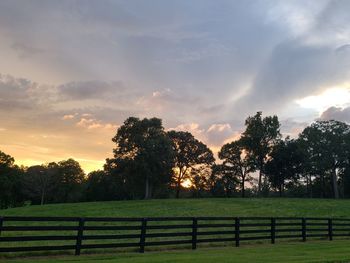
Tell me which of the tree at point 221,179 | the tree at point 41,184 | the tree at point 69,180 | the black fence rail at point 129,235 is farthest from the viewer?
the tree at point 69,180

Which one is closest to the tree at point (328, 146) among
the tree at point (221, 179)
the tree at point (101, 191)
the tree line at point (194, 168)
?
the tree line at point (194, 168)

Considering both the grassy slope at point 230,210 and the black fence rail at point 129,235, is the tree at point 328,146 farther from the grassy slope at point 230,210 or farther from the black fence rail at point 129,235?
the black fence rail at point 129,235

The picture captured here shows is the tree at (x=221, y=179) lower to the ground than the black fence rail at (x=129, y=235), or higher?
higher

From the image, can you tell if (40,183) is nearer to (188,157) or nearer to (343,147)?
(188,157)

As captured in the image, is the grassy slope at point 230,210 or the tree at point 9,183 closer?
the grassy slope at point 230,210

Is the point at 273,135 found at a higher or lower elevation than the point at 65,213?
higher

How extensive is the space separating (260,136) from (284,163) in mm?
9523

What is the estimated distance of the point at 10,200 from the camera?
108m

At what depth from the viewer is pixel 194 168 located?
94.9 metres

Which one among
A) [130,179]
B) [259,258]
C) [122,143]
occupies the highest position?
[122,143]

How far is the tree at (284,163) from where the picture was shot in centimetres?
8900

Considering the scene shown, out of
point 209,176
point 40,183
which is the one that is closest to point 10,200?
point 40,183

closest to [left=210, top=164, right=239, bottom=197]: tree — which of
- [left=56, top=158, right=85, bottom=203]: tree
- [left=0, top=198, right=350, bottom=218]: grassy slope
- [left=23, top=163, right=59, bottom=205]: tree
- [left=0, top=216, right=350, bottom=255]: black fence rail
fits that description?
[left=0, top=198, right=350, bottom=218]: grassy slope

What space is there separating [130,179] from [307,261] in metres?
66.5
